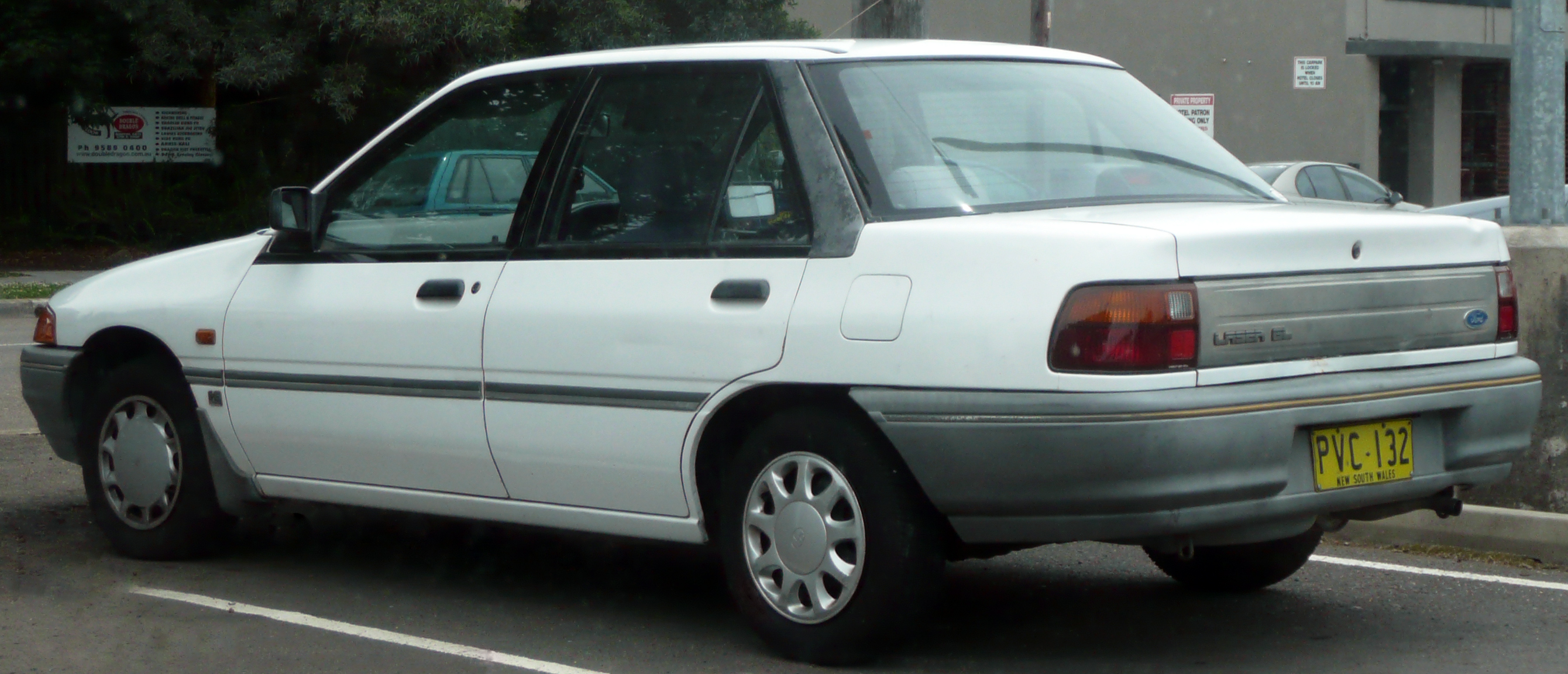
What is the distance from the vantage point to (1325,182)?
17.9 metres

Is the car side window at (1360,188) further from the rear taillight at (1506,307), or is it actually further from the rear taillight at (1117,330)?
the rear taillight at (1117,330)

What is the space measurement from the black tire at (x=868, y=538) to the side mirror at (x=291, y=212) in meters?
1.81

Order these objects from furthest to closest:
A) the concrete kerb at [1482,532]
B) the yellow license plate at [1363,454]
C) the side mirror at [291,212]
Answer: the concrete kerb at [1482,532] → the side mirror at [291,212] → the yellow license plate at [1363,454]

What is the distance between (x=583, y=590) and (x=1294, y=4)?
22.2m

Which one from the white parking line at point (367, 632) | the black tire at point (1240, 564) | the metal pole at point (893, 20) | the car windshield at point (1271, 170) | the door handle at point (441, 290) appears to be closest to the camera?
the white parking line at point (367, 632)

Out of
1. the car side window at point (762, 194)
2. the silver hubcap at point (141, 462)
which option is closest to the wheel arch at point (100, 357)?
the silver hubcap at point (141, 462)

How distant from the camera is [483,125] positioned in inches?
207

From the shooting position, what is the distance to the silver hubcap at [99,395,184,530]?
5.93 meters

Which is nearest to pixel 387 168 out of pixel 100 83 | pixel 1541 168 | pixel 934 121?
pixel 934 121

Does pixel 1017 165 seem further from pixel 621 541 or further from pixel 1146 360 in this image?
pixel 621 541

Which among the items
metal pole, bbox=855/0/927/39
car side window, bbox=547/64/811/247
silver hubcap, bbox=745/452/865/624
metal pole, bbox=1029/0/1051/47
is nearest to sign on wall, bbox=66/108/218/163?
metal pole, bbox=1029/0/1051/47

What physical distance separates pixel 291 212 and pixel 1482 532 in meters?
3.95

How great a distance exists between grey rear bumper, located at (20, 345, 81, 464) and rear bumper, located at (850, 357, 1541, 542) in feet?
10.6

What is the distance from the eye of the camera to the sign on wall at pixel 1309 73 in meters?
24.4
